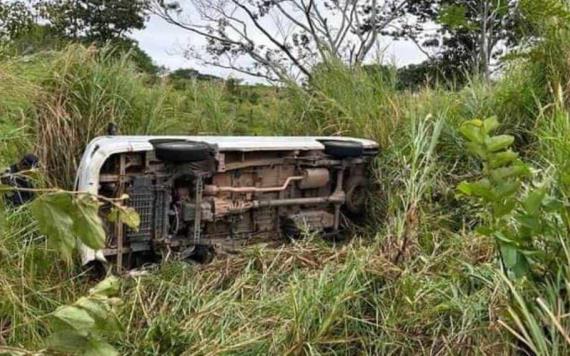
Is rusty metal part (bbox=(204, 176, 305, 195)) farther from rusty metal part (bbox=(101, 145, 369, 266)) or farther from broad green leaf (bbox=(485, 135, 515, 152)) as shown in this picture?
broad green leaf (bbox=(485, 135, 515, 152))

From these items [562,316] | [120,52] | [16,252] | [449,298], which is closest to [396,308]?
[449,298]

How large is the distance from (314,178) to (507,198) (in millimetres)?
2911

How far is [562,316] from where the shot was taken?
2186 millimetres

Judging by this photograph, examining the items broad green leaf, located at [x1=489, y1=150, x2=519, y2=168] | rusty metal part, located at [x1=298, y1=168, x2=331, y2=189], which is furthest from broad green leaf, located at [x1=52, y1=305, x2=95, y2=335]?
rusty metal part, located at [x1=298, y1=168, x2=331, y2=189]

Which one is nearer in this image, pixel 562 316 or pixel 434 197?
pixel 562 316

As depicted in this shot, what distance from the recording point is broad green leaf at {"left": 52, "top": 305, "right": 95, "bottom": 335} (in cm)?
107

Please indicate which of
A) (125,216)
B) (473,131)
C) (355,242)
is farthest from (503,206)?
(355,242)

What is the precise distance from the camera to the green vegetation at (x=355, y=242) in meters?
2.24

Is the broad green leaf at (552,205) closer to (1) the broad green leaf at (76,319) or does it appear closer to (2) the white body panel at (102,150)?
(1) the broad green leaf at (76,319)

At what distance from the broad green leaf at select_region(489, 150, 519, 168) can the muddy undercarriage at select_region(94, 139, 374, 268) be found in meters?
2.15

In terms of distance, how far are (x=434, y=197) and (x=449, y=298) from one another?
2.01 metres

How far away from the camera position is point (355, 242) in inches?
184

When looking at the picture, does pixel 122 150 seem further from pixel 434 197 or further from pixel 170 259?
pixel 434 197

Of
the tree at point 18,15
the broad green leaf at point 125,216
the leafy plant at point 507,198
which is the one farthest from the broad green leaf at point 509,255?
the tree at point 18,15
